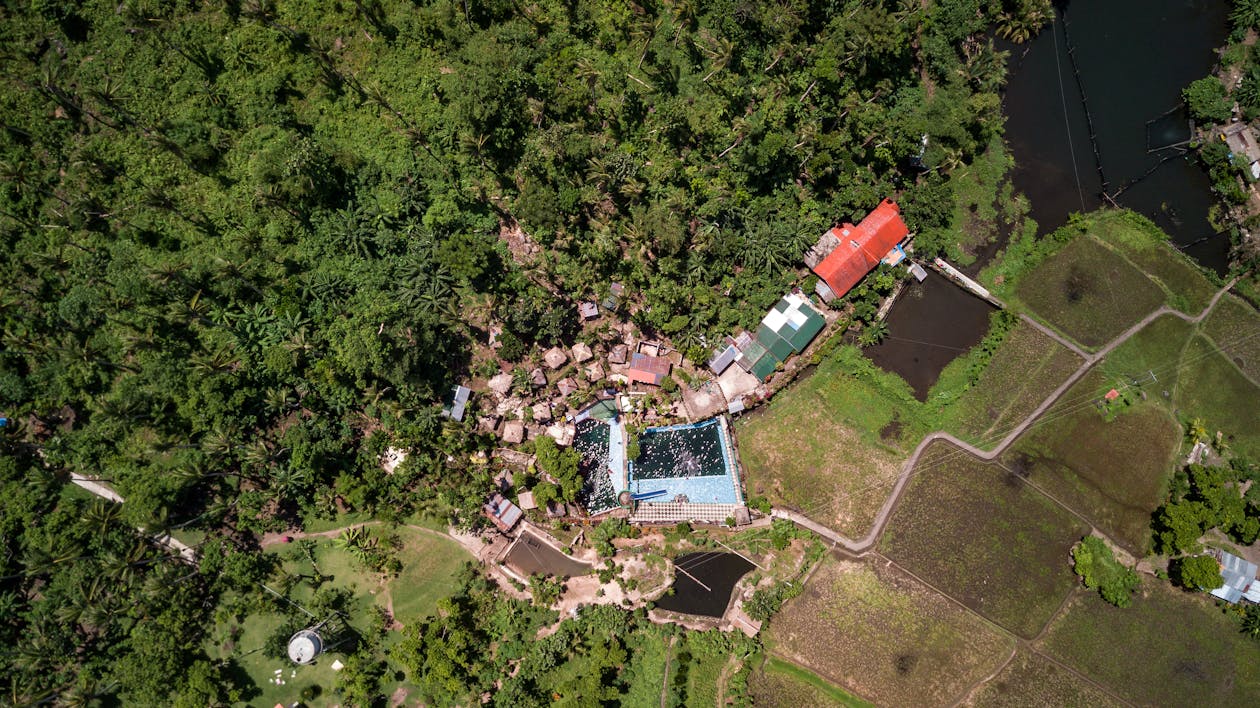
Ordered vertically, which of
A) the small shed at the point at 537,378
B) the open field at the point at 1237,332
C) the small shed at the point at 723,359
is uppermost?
the open field at the point at 1237,332

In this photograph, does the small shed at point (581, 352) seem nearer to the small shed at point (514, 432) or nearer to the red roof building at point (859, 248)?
the small shed at point (514, 432)

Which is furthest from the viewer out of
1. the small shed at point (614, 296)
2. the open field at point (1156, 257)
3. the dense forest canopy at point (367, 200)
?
the open field at point (1156, 257)

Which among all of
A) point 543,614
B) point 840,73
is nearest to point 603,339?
point 543,614

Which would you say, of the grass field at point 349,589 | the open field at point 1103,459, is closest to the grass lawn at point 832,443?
the open field at point 1103,459

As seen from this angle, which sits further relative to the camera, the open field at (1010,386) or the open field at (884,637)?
the open field at (1010,386)

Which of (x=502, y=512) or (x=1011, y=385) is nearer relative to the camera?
(x=502, y=512)

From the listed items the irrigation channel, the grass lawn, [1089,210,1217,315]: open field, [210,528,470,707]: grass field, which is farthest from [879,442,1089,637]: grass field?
[210,528,470,707]: grass field

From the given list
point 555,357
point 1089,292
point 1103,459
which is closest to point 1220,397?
point 1103,459

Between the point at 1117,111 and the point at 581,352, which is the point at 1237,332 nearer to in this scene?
the point at 1117,111
